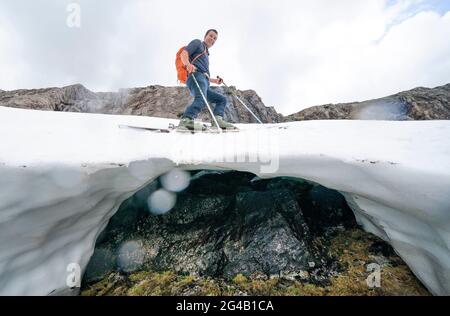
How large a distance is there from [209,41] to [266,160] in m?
3.33

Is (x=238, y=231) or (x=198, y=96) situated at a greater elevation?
(x=198, y=96)

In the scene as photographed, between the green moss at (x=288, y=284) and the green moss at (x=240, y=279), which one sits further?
the green moss at (x=240, y=279)

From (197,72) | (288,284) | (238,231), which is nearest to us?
(288,284)

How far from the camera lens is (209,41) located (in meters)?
4.53

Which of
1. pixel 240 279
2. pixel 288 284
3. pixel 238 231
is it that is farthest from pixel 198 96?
pixel 288 284

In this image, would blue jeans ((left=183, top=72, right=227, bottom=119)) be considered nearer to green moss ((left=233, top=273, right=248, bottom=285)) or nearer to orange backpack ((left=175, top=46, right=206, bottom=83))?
orange backpack ((left=175, top=46, right=206, bottom=83))

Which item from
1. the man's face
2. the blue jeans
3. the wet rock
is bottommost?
the wet rock

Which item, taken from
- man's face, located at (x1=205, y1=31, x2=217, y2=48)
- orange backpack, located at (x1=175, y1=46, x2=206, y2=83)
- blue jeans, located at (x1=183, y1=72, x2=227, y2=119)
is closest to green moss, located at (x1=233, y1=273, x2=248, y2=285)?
blue jeans, located at (x1=183, y1=72, x2=227, y2=119)

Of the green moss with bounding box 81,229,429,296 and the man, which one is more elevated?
the man

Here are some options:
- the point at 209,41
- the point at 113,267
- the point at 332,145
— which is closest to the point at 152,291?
the point at 113,267

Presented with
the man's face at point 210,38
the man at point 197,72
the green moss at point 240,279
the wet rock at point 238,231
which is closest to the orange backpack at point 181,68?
the man at point 197,72

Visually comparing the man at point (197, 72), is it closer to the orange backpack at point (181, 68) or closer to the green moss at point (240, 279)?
the orange backpack at point (181, 68)

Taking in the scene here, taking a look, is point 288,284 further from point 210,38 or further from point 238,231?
point 210,38
